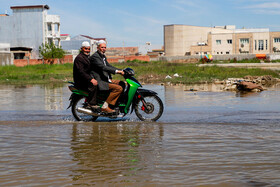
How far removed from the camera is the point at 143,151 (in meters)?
5.82

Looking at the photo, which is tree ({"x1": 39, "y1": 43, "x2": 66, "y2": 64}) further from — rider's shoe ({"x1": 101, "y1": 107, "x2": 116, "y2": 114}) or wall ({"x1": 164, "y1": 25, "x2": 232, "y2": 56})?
rider's shoe ({"x1": 101, "y1": 107, "x2": 116, "y2": 114})

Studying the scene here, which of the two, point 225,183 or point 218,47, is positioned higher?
point 218,47

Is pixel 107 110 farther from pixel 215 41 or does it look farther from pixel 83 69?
pixel 215 41

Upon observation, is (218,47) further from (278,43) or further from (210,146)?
(210,146)

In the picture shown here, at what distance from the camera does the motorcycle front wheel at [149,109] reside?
30.3 ft

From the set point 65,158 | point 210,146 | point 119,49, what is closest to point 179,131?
point 210,146

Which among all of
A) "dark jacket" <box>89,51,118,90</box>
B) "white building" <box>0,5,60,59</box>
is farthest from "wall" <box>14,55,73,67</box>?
"dark jacket" <box>89,51,118,90</box>

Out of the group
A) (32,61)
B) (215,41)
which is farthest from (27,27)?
(215,41)

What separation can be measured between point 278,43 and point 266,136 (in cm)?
10370

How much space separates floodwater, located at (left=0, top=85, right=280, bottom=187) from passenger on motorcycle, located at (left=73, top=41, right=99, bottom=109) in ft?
2.15

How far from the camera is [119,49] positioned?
12475cm

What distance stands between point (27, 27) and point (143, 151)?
250 feet

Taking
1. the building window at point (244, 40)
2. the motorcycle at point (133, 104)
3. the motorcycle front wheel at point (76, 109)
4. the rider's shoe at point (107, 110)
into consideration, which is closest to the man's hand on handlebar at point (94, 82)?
the motorcycle at point (133, 104)

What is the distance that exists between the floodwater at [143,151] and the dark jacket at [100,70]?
3.04ft
